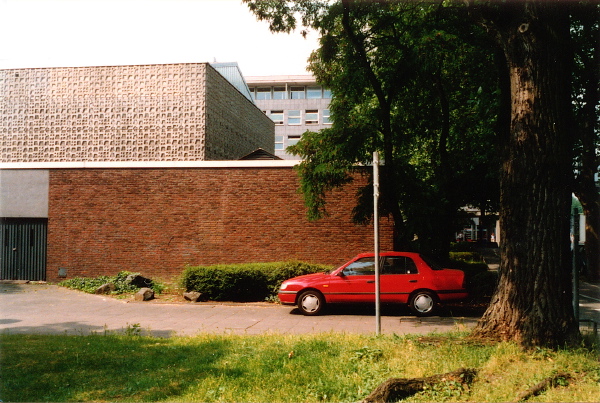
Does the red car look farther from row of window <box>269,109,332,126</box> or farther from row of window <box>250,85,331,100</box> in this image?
row of window <box>250,85,331,100</box>

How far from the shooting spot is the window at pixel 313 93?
62.5m

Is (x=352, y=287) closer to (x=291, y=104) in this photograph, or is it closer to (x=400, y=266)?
(x=400, y=266)

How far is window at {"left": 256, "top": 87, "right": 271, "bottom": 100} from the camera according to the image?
209ft

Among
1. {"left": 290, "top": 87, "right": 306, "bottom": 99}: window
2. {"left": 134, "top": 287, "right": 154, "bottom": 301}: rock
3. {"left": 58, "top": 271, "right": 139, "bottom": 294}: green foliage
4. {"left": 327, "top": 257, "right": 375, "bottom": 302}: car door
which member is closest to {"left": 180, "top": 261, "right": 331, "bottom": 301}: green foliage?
{"left": 134, "top": 287, "right": 154, "bottom": 301}: rock

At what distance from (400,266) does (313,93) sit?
5283 cm

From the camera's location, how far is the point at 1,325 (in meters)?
10.8

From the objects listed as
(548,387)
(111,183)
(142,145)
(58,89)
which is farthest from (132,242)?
(548,387)

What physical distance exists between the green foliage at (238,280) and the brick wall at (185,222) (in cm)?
299

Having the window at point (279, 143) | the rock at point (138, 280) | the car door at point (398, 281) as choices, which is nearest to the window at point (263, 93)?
the window at point (279, 143)

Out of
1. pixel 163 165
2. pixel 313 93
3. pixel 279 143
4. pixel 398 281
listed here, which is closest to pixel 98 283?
pixel 163 165

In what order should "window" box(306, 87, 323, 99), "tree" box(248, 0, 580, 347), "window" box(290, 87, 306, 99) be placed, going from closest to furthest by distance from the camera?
"tree" box(248, 0, 580, 347) → "window" box(306, 87, 323, 99) → "window" box(290, 87, 306, 99)

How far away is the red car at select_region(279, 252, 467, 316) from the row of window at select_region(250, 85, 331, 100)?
51.9 metres

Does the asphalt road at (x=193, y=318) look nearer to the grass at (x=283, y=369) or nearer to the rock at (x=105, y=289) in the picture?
the rock at (x=105, y=289)

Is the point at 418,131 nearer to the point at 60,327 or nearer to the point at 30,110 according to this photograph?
the point at 60,327
